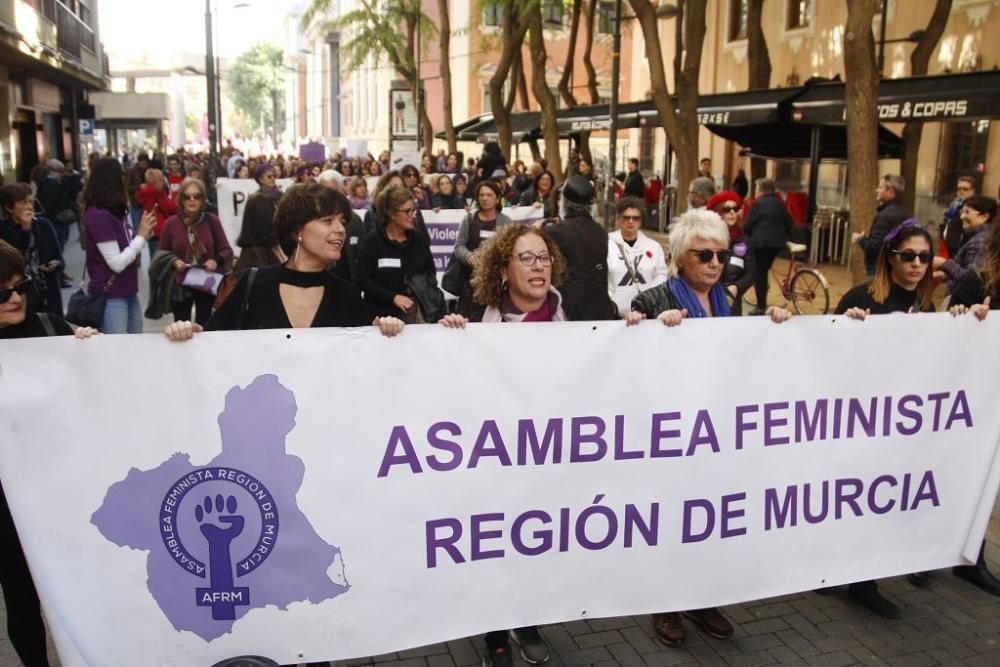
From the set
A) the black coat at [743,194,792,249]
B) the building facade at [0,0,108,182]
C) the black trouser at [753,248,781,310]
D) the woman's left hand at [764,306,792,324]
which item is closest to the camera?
the woman's left hand at [764,306,792,324]

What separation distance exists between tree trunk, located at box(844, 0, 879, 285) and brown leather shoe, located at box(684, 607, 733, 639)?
712cm

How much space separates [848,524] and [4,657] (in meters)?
3.49

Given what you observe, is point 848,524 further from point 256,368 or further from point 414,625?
point 256,368

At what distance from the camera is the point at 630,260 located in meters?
7.23

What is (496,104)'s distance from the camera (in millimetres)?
25344

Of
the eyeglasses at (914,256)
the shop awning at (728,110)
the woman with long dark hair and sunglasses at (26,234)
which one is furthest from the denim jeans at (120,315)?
the shop awning at (728,110)

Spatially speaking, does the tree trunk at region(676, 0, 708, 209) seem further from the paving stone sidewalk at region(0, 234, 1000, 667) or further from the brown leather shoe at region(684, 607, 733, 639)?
the brown leather shoe at region(684, 607, 733, 639)

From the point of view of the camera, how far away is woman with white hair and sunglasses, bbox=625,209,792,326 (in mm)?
4168

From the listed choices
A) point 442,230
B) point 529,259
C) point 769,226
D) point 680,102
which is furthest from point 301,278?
point 680,102

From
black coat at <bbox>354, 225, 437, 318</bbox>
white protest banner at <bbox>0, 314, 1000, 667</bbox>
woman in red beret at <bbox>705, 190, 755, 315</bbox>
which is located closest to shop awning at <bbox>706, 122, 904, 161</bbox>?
woman in red beret at <bbox>705, 190, 755, 315</bbox>

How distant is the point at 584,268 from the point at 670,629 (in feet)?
9.25

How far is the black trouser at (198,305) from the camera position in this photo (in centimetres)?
755

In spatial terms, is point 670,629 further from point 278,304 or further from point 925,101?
point 925,101

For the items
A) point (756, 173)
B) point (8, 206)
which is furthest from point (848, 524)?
point (756, 173)
